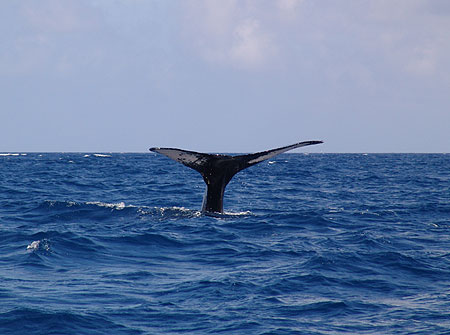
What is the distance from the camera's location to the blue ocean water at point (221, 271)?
7.00m

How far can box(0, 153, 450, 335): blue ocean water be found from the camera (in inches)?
275

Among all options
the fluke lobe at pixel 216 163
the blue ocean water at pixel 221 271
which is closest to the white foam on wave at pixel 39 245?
the blue ocean water at pixel 221 271

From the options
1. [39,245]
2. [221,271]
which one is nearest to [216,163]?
[221,271]

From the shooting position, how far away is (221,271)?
9.67m

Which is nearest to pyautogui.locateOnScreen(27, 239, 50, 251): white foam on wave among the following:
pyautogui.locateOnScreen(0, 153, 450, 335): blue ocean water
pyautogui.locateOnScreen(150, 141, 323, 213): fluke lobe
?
pyautogui.locateOnScreen(0, 153, 450, 335): blue ocean water

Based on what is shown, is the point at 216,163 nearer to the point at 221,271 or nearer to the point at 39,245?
the point at 221,271

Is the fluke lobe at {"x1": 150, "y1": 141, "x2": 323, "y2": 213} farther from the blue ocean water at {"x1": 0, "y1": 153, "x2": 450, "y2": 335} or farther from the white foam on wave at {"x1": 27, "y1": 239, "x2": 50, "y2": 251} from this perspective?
the white foam on wave at {"x1": 27, "y1": 239, "x2": 50, "y2": 251}

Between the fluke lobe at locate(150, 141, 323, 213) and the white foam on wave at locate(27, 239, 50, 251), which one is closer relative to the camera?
the white foam on wave at locate(27, 239, 50, 251)

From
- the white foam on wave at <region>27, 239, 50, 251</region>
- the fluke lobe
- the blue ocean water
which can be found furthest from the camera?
the fluke lobe

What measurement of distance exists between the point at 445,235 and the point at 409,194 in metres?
12.6

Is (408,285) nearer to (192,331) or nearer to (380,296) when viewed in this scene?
(380,296)

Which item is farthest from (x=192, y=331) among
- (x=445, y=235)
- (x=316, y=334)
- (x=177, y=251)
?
(x=445, y=235)

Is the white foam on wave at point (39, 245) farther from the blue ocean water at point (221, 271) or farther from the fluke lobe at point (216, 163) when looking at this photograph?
the fluke lobe at point (216, 163)

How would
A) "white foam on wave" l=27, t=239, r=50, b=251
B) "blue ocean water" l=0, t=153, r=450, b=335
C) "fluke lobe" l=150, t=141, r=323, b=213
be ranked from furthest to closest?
"fluke lobe" l=150, t=141, r=323, b=213, "white foam on wave" l=27, t=239, r=50, b=251, "blue ocean water" l=0, t=153, r=450, b=335
